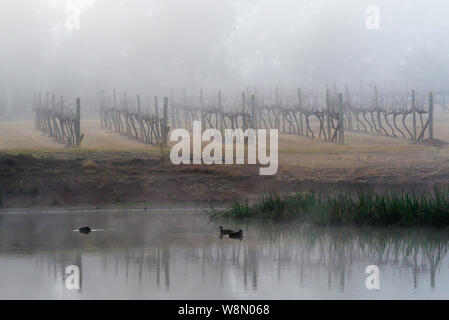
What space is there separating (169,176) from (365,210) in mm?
12191

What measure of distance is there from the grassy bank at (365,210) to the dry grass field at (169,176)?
5.42m

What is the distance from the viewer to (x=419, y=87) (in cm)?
7825

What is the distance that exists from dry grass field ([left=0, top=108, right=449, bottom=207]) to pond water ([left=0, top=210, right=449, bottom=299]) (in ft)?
24.3

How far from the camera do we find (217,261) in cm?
1227

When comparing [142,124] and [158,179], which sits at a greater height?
[142,124]

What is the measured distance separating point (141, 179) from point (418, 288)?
19013mm

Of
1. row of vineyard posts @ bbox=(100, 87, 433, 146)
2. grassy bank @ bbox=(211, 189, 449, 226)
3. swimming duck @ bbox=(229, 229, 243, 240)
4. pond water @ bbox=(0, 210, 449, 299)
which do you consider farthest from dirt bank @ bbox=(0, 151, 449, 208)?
swimming duck @ bbox=(229, 229, 243, 240)

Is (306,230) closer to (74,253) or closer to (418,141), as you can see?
(74,253)

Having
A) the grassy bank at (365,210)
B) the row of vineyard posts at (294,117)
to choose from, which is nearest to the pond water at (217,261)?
the grassy bank at (365,210)

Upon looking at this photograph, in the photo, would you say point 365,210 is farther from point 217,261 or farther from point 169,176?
point 169,176

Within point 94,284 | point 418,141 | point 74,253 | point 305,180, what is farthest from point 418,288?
point 418,141

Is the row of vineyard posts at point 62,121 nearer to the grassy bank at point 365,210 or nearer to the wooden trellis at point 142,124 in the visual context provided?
the wooden trellis at point 142,124

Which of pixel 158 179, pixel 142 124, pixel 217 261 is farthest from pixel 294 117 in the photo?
pixel 217 261
